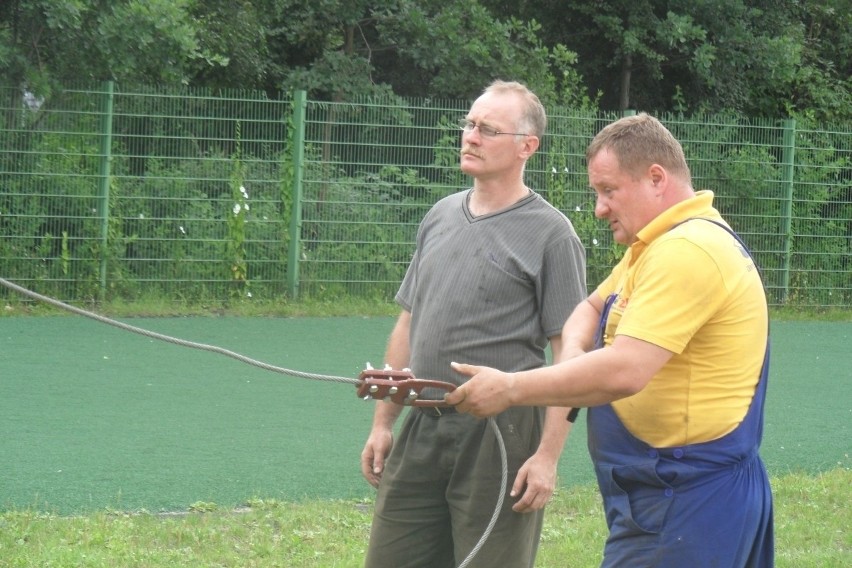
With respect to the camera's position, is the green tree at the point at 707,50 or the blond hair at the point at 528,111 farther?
the green tree at the point at 707,50

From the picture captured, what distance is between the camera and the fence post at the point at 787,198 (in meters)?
14.5

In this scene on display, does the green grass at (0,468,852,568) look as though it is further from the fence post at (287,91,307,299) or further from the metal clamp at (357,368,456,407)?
the fence post at (287,91,307,299)

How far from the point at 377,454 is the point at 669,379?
1413 mm

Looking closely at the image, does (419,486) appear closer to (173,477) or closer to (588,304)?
(588,304)

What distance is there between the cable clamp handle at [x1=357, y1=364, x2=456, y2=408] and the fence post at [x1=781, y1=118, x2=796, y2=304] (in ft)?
39.4

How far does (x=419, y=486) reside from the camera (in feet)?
12.7

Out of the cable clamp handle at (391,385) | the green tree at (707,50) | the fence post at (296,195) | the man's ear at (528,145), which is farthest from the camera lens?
the green tree at (707,50)

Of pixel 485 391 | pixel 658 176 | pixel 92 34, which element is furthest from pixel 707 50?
pixel 485 391

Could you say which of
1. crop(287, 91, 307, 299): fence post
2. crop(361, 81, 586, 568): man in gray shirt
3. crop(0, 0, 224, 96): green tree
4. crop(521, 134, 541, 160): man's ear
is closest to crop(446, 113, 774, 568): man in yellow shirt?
crop(361, 81, 586, 568): man in gray shirt

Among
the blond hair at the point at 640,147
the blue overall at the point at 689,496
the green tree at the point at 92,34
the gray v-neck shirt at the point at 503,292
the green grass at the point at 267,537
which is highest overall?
the green tree at the point at 92,34

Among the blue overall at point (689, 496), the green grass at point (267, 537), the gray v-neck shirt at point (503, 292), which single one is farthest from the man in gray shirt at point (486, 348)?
the green grass at point (267, 537)

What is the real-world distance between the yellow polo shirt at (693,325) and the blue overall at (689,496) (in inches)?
1.7

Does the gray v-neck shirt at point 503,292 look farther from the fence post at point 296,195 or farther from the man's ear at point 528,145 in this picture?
the fence post at point 296,195

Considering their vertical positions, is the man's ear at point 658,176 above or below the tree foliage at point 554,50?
below
